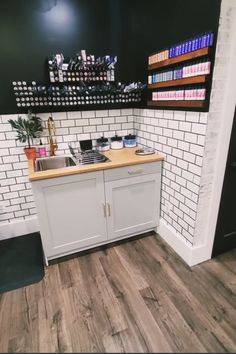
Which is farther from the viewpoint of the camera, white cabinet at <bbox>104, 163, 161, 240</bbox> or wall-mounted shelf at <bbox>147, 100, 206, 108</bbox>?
white cabinet at <bbox>104, 163, 161, 240</bbox>

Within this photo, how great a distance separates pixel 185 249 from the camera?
187cm

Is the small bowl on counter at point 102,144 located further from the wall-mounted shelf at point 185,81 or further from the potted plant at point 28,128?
the wall-mounted shelf at point 185,81

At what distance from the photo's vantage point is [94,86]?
211cm

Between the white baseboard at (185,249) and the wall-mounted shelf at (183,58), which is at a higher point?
the wall-mounted shelf at (183,58)

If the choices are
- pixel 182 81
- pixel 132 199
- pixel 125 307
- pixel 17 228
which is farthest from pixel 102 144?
pixel 125 307

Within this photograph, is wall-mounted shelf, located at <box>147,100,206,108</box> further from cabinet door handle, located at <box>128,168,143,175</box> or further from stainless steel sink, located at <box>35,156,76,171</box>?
stainless steel sink, located at <box>35,156,76,171</box>

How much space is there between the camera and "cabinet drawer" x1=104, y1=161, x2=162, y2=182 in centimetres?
184

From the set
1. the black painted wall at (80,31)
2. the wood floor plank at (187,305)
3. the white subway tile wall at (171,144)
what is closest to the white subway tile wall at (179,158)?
the white subway tile wall at (171,144)

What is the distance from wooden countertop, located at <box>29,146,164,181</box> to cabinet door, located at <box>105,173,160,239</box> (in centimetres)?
17

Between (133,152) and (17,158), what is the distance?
1.20 metres

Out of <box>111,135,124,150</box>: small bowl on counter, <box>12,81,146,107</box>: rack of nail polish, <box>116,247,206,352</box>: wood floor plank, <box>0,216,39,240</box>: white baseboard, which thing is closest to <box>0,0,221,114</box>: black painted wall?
<box>12,81,146,107</box>: rack of nail polish

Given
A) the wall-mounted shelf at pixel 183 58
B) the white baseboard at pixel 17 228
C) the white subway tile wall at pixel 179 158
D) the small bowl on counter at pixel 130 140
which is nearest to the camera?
the wall-mounted shelf at pixel 183 58

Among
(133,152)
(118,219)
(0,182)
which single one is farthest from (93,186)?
Result: (0,182)

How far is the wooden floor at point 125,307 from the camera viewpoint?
129cm
